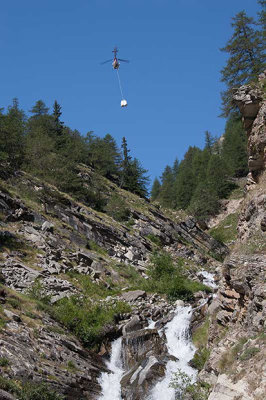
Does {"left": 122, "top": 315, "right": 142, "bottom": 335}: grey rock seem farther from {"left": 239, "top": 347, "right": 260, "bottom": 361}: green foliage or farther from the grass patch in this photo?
the grass patch

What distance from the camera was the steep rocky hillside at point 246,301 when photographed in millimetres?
12641

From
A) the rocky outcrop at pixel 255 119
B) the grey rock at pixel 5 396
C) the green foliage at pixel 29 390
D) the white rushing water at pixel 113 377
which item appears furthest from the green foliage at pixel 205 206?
the grey rock at pixel 5 396

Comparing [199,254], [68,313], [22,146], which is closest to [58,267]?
[68,313]

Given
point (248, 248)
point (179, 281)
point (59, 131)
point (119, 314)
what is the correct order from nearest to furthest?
1. point (248, 248)
2. point (119, 314)
3. point (179, 281)
4. point (59, 131)

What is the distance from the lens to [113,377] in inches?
787

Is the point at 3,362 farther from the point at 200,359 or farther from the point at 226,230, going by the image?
the point at 226,230

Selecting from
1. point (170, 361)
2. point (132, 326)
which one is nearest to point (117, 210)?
point (132, 326)

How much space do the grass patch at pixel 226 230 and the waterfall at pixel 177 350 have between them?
33.8 metres

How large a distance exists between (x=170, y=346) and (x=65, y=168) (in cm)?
3036

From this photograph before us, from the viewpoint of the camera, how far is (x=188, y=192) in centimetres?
8131

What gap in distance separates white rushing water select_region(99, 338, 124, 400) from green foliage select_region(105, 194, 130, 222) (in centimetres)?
2615

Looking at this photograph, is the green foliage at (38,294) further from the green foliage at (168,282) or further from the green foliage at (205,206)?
the green foliage at (205,206)

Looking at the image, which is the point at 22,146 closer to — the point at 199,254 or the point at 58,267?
the point at 58,267

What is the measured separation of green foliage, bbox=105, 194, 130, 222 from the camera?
48.2 metres
